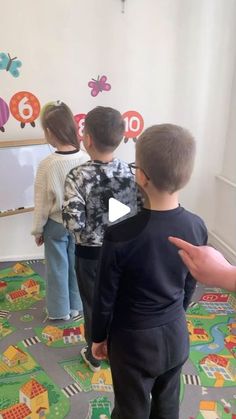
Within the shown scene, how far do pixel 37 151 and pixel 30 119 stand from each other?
194mm

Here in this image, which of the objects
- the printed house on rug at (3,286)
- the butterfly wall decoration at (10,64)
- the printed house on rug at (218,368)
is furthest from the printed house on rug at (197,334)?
the butterfly wall decoration at (10,64)

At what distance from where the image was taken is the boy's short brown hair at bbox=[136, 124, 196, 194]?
0.74 m

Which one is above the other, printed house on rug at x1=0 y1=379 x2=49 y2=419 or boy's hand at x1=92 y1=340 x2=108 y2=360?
boy's hand at x1=92 y1=340 x2=108 y2=360

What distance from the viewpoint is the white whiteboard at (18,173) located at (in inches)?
80.8

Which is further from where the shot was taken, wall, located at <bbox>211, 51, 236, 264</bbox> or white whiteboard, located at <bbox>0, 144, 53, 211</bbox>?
wall, located at <bbox>211, 51, 236, 264</bbox>

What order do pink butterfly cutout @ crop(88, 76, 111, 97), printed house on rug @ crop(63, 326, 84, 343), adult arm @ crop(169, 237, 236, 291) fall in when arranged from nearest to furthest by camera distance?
adult arm @ crop(169, 237, 236, 291) → printed house on rug @ crop(63, 326, 84, 343) → pink butterfly cutout @ crop(88, 76, 111, 97)

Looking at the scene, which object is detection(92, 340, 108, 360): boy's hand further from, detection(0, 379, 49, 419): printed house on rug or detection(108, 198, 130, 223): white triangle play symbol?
detection(0, 379, 49, 419): printed house on rug

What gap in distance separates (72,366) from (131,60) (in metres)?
1.67

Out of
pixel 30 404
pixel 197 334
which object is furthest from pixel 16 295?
pixel 197 334

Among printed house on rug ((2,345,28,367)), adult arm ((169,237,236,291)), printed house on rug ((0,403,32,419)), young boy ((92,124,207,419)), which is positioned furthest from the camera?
printed house on rug ((2,345,28,367))

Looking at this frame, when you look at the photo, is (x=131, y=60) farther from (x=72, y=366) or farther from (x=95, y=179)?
(x=72, y=366)

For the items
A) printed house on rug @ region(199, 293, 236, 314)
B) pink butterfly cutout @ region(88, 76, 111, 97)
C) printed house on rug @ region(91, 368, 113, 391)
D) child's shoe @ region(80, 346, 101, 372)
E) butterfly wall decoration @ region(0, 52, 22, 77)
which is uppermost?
butterfly wall decoration @ region(0, 52, 22, 77)

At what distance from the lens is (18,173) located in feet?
6.89

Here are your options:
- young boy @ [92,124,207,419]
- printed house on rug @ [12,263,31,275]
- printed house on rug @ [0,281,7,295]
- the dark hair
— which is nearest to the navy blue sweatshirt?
young boy @ [92,124,207,419]
